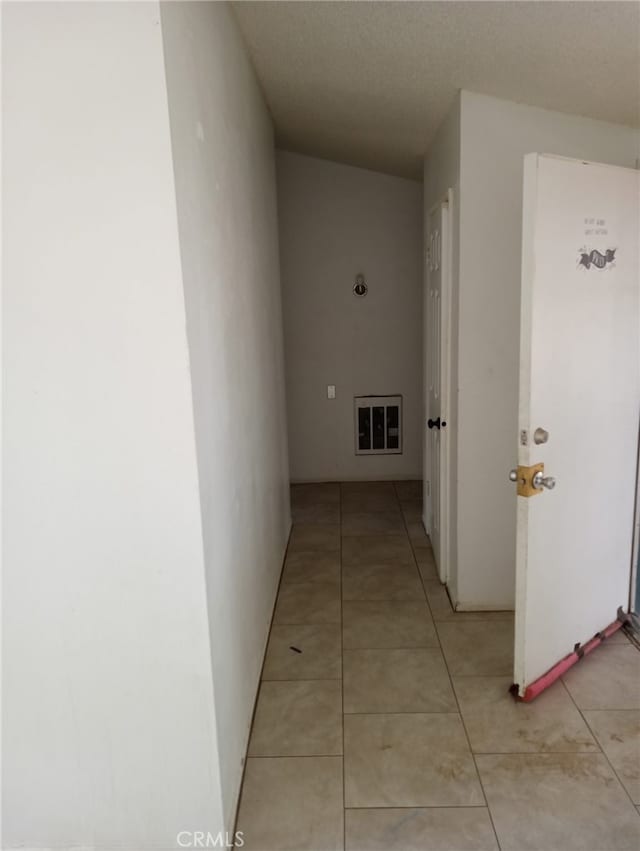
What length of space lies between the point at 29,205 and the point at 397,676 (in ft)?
7.16

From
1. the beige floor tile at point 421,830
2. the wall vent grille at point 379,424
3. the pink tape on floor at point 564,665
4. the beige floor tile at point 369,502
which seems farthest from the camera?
the wall vent grille at point 379,424

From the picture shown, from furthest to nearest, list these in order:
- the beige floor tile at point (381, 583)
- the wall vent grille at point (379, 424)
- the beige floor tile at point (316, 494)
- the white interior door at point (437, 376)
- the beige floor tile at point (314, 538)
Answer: the wall vent grille at point (379, 424) < the beige floor tile at point (316, 494) < the beige floor tile at point (314, 538) < the beige floor tile at point (381, 583) < the white interior door at point (437, 376)

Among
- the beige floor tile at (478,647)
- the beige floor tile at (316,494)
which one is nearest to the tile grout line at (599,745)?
the beige floor tile at (478,647)

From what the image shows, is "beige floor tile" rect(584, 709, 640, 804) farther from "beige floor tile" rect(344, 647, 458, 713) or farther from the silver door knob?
the silver door knob

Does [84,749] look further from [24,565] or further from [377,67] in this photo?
[377,67]

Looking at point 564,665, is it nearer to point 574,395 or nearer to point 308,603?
point 574,395

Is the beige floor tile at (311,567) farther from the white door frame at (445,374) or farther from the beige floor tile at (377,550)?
the white door frame at (445,374)

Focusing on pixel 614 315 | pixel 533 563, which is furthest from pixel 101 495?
pixel 614 315

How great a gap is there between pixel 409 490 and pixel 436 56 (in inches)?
131

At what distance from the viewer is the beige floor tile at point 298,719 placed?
218 centimetres

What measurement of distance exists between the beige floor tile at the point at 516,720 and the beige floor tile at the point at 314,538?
1564 mm

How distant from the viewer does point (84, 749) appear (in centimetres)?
167

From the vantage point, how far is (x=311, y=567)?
368 cm

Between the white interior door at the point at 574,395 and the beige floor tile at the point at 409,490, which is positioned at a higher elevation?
the white interior door at the point at 574,395
